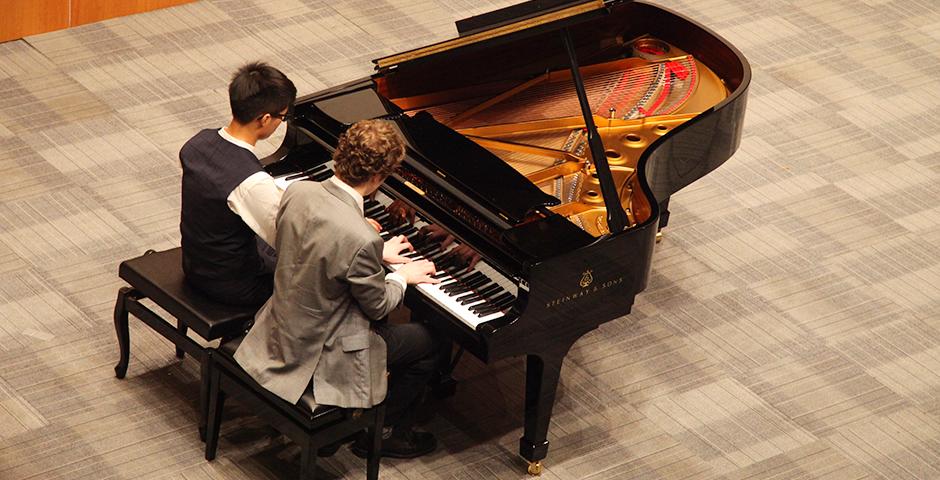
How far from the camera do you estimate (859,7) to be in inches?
331

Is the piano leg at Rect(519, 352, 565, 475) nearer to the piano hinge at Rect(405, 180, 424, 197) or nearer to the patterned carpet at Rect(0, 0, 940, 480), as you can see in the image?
the patterned carpet at Rect(0, 0, 940, 480)

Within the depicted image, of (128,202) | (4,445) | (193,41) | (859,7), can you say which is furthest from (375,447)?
(859,7)

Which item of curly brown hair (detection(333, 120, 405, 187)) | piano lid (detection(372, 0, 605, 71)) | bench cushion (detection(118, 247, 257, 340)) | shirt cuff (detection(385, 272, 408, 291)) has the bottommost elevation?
bench cushion (detection(118, 247, 257, 340))

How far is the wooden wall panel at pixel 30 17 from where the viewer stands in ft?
23.3

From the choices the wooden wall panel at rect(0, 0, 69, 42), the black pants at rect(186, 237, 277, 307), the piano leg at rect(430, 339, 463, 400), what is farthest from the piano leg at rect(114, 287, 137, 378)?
the wooden wall panel at rect(0, 0, 69, 42)

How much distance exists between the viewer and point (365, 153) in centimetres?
417

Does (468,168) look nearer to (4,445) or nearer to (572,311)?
(572,311)

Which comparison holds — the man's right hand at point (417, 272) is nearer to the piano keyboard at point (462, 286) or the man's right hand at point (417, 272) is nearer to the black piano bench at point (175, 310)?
the piano keyboard at point (462, 286)

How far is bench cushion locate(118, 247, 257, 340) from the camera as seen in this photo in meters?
4.59

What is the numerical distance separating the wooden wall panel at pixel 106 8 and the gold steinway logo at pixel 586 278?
3.79 metres

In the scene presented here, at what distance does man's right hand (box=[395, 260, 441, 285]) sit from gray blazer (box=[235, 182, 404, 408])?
97 mm

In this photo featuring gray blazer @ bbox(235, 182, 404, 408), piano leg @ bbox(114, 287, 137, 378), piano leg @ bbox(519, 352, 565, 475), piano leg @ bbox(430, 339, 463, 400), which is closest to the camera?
gray blazer @ bbox(235, 182, 404, 408)

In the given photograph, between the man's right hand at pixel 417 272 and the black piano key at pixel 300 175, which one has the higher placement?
the man's right hand at pixel 417 272

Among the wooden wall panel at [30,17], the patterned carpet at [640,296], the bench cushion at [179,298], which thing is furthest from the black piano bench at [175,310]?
the wooden wall panel at [30,17]
